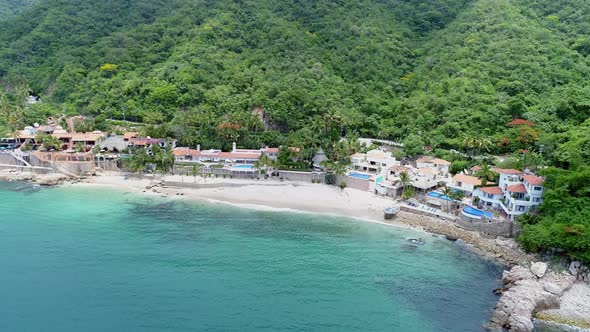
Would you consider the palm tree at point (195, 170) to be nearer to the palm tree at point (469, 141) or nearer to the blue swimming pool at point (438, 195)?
the blue swimming pool at point (438, 195)

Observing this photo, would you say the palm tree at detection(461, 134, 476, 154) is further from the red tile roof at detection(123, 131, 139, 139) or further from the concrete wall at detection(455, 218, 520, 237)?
the red tile roof at detection(123, 131, 139, 139)

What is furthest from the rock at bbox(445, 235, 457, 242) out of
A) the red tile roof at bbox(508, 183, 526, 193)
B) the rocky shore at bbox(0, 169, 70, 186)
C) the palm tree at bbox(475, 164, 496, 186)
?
the rocky shore at bbox(0, 169, 70, 186)

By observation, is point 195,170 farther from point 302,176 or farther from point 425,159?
point 425,159

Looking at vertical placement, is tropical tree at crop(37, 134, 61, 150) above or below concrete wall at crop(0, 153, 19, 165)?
above

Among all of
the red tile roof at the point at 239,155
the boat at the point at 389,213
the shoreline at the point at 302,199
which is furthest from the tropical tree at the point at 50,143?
the boat at the point at 389,213

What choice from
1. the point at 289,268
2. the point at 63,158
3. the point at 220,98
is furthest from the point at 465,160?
the point at 63,158

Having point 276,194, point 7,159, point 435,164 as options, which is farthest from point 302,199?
point 7,159

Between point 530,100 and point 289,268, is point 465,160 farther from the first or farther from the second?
point 289,268
